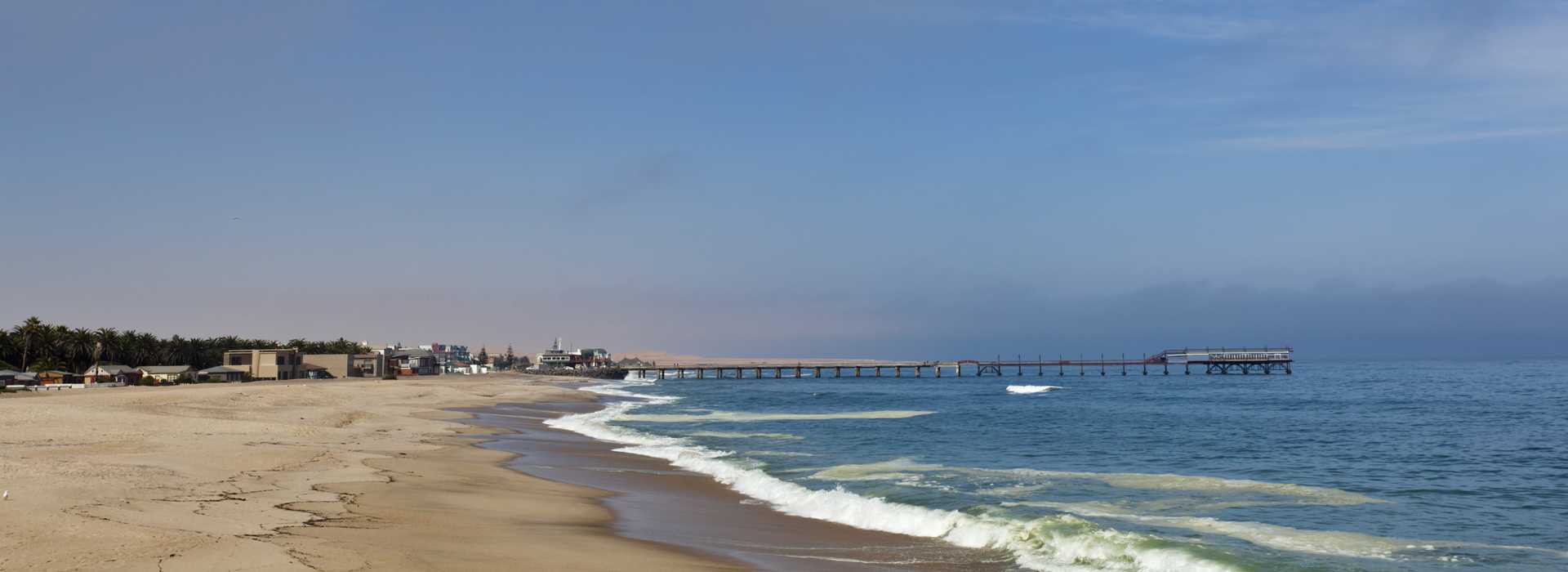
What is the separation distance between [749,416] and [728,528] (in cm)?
3682

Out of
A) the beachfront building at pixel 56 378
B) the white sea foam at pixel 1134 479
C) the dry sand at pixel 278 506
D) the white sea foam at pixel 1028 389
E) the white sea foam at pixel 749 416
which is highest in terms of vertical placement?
the beachfront building at pixel 56 378

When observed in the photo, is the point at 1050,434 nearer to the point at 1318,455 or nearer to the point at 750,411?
the point at 1318,455

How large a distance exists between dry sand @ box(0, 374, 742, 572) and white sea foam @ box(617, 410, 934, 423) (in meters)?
18.7

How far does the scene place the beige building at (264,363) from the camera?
3994 inches

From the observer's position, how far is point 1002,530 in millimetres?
15414

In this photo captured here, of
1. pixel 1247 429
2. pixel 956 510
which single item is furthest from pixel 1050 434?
pixel 956 510

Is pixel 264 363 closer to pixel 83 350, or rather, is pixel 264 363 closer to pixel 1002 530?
pixel 83 350

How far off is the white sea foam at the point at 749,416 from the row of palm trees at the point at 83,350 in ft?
207

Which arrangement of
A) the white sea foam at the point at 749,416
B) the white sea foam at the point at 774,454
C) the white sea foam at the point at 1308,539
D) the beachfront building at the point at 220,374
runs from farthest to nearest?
the beachfront building at the point at 220,374
the white sea foam at the point at 749,416
the white sea foam at the point at 774,454
the white sea foam at the point at 1308,539

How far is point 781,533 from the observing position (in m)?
15.8

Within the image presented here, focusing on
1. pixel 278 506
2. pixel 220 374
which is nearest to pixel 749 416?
pixel 278 506

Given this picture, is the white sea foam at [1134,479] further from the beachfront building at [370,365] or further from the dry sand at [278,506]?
the beachfront building at [370,365]

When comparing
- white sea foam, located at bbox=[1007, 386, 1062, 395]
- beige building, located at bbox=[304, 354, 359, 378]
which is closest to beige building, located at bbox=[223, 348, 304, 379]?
beige building, located at bbox=[304, 354, 359, 378]

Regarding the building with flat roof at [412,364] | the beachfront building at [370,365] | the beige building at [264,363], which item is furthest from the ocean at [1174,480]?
the building with flat roof at [412,364]
